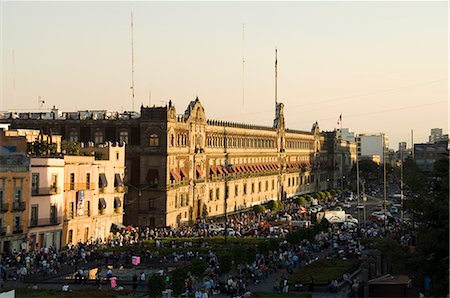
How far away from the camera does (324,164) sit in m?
190

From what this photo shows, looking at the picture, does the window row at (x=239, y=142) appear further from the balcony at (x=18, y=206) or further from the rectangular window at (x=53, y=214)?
the balcony at (x=18, y=206)

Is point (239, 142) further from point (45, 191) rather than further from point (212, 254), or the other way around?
point (212, 254)

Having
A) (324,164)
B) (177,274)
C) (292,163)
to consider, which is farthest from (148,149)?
(324,164)

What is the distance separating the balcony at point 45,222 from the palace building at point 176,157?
12884 mm

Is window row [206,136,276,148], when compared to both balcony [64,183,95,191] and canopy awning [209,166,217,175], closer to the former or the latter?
canopy awning [209,166,217,175]

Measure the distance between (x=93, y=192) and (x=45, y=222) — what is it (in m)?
10.0

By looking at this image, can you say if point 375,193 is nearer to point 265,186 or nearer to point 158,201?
point 265,186

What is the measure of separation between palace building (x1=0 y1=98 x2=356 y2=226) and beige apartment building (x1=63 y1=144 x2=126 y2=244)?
6.18 metres

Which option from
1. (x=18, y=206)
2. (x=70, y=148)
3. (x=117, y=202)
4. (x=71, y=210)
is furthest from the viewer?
(x=117, y=202)

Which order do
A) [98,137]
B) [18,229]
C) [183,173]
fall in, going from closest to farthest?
1. [18,229]
2. [98,137]
3. [183,173]

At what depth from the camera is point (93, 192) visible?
246 ft

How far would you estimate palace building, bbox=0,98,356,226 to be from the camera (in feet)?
295

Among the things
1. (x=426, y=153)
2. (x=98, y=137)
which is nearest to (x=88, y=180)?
(x=98, y=137)

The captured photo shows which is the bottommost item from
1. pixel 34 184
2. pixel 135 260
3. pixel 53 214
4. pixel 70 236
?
pixel 135 260
